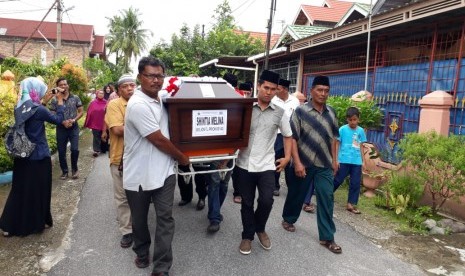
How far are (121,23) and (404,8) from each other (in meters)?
42.2

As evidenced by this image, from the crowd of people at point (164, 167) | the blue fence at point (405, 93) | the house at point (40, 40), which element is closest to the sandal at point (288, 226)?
the crowd of people at point (164, 167)

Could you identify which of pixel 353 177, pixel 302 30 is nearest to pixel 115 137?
pixel 353 177

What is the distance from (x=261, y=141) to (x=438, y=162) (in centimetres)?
262

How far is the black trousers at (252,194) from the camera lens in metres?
3.68

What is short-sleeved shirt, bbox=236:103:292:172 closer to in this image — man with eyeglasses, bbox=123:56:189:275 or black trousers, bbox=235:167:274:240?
black trousers, bbox=235:167:274:240

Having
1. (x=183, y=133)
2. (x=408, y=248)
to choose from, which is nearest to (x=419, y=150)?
(x=408, y=248)

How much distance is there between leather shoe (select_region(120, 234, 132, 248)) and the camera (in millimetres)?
3777

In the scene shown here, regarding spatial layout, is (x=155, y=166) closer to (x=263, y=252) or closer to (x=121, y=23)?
(x=263, y=252)

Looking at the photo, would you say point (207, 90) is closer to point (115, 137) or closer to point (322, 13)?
point (115, 137)

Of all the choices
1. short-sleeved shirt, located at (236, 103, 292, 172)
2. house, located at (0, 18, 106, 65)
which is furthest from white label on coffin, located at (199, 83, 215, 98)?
house, located at (0, 18, 106, 65)

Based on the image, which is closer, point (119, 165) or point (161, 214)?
point (161, 214)

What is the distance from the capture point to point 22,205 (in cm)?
392

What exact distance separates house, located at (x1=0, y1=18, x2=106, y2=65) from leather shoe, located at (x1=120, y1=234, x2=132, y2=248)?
40.1 m

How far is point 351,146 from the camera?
528cm
